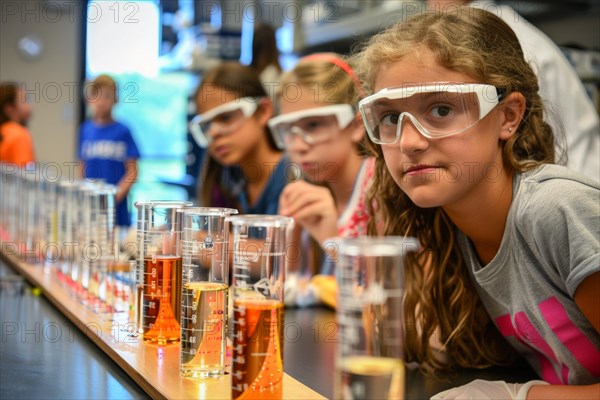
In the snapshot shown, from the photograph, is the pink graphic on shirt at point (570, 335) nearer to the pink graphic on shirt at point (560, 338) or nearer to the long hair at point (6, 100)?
the pink graphic on shirt at point (560, 338)

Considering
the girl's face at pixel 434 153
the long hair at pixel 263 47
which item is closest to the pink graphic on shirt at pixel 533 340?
the girl's face at pixel 434 153

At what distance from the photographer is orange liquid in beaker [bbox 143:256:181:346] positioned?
4.29 ft

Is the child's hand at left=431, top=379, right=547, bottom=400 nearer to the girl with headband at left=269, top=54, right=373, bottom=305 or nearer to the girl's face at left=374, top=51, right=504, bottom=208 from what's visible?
the girl's face at left=374, top=51, right=504, bottom=208

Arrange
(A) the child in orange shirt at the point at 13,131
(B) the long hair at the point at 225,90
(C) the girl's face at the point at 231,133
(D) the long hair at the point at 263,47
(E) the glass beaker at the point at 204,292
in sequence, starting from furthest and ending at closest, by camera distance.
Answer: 1. (A) the child in orange shirt at the point at 13,131
2. (D) the long hair at the point at 263,47
3. (B) the long hair at the point at 225,90
4. (C) the girl's face at the point at 231,133
5. (E) the glass beaker at the point at 204,292

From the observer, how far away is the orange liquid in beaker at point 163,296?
131 centimetres

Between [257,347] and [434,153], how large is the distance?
44 centimetres

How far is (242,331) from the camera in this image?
3.15 feet

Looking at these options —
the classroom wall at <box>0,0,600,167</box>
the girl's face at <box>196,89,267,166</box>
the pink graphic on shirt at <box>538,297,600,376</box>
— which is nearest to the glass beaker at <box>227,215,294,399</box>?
the pink graphic on shirt at <box>538,297,600,376</box>

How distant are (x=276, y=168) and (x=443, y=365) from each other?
60.8 inches

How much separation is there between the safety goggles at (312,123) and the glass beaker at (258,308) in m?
1.23

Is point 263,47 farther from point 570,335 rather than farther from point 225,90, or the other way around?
point 570,335

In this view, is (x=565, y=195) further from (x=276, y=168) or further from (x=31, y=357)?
(x=276, y=168)

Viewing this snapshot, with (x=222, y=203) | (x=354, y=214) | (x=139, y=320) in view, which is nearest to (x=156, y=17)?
(x=222, y=203)

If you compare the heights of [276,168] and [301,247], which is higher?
[276,168]
